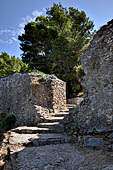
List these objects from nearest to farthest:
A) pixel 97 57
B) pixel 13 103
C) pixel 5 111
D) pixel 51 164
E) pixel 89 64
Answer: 1. pixel 51 164
2. pixel 97 57
3. pixel 89 64
4. pixel 13 103
5. pixel 5 111

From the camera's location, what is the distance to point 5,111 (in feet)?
31.5

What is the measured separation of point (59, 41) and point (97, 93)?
426 inches

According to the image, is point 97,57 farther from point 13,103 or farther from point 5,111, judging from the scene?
point 5,111

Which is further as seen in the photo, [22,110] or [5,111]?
[5,111]

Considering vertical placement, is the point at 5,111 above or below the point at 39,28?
below

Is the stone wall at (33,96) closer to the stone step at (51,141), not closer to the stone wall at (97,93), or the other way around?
the stone step at (51,141)

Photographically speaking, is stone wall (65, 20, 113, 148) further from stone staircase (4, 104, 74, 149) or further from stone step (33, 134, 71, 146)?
stone staircase (4, 104, 74, 149)

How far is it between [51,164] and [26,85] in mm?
5917

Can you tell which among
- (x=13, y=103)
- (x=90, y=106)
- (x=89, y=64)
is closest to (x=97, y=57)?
(x=89, y=64)

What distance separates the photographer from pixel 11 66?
18891 mm

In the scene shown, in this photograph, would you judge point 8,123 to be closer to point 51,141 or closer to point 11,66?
point 51,141

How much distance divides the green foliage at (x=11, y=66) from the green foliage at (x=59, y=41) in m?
1.27

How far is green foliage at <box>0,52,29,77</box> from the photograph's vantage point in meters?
16.1

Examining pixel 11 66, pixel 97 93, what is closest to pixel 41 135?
pixel 97 93
